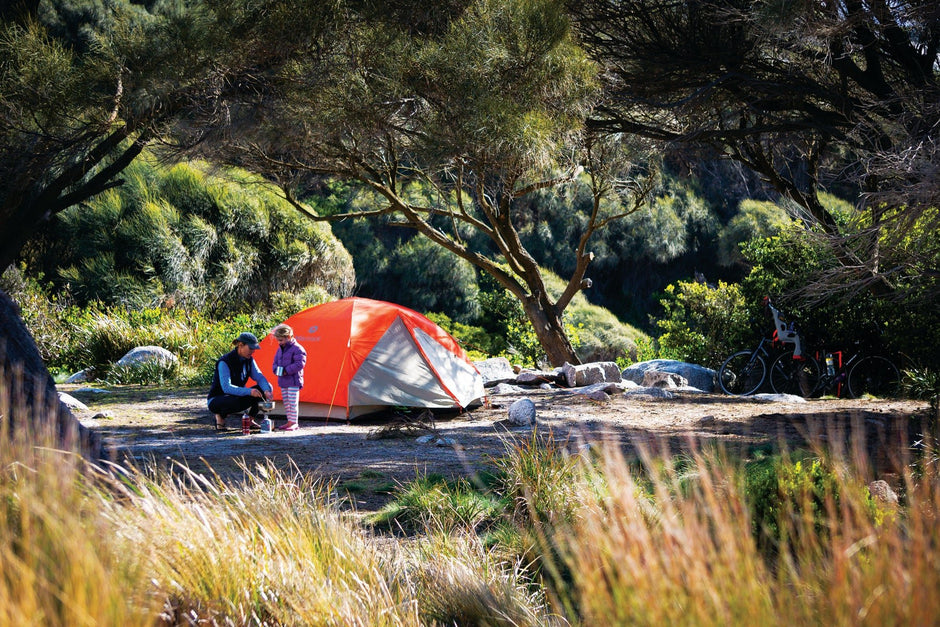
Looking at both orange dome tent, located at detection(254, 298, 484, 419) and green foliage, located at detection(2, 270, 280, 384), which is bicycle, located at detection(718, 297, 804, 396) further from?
green foliage, located at detection(2, 270, 280, 384)

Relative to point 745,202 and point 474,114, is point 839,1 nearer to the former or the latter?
point 474,114

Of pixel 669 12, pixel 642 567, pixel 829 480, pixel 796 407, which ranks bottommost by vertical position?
pixel 796 407

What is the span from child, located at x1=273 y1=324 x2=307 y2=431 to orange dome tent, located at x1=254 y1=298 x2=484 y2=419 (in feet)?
2.23

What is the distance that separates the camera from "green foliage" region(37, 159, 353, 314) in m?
18.1

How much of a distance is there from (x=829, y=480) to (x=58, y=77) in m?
7.20

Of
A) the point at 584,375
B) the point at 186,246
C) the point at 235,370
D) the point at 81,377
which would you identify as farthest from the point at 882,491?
the point at 186,246

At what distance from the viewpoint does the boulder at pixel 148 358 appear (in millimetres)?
13703

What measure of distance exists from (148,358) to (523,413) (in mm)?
7927

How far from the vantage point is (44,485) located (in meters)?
2.63

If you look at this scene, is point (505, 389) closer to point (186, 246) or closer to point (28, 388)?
point (28, 388)

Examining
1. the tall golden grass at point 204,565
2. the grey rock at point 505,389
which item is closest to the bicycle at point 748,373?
the grey rock at point 505,389

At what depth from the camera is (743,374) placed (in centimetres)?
1201

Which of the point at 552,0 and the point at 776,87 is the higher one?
the point at 552,0

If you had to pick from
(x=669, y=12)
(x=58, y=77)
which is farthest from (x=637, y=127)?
(x=58, y=77)
